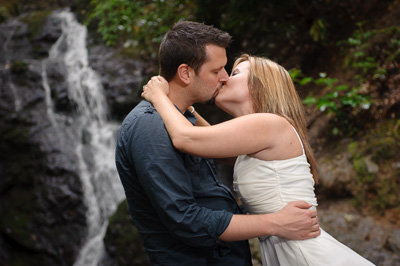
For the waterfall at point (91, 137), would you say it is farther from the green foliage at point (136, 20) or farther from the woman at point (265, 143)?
the woman at point (265, 143)

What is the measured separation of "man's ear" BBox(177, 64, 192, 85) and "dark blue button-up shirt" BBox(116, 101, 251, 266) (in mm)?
226

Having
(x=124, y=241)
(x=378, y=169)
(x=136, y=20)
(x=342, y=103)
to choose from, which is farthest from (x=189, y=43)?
(x=136, y=20)

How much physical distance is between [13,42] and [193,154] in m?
9.77

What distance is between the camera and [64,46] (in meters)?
9.62

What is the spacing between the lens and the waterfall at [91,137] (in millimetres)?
7227

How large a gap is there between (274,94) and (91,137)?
6482 mm

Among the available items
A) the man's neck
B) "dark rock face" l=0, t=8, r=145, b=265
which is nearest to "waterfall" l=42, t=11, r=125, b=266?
"dark rock face" l=0, t=8, r=145, b=265

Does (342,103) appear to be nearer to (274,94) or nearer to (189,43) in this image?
(274,94)

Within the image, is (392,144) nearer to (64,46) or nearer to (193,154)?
(193,154)

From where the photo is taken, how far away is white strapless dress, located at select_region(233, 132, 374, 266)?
1991mm

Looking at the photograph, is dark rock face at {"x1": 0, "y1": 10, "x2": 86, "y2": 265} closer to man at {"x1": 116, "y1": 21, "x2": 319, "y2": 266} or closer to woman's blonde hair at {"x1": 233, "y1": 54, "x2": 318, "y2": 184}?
man at {"x1": 116, "y1": 21, "x2": 319, "y2": 266}

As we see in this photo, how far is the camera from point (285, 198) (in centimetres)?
207

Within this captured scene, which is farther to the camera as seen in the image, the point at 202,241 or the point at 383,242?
the point at 383,242

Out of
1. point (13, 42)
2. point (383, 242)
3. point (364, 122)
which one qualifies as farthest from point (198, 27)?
point (13, 42)
